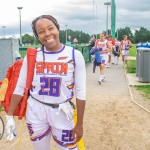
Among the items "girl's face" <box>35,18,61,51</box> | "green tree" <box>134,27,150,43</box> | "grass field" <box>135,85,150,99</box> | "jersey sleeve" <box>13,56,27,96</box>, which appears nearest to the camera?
"girl's face" <box>35,18,61,51</box>

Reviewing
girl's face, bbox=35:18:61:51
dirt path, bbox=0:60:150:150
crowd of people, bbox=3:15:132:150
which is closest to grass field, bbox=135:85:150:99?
dirt path, bbox=0:60:150:150

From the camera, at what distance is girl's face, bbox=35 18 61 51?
107 inches

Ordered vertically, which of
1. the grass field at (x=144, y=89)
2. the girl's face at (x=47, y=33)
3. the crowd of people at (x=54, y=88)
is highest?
the girl's face at (x=47, y=33)

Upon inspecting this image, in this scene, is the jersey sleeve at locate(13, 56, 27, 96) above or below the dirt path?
above

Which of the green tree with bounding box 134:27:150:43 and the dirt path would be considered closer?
the dirt path

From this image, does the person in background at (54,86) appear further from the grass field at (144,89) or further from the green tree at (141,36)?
the green tree at (141,36)

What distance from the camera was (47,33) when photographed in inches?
107

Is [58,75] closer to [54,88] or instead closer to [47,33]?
[54,88]

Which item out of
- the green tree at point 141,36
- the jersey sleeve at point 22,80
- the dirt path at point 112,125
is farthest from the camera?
the green tree at point 141,36

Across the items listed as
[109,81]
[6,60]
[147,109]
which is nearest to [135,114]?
[147,109]

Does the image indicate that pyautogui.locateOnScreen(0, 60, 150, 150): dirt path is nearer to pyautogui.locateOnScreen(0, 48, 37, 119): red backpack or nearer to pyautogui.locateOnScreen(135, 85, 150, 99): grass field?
pyautogui.locateOnScreen(135, 85, 150, 99): grass field

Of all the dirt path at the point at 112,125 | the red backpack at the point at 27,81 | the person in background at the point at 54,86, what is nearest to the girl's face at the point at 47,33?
the person in background at the point at 54,86

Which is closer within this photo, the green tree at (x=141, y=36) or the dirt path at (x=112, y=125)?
the dirt path at (x=112, y=125)

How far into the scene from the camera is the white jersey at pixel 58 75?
2.72 m
